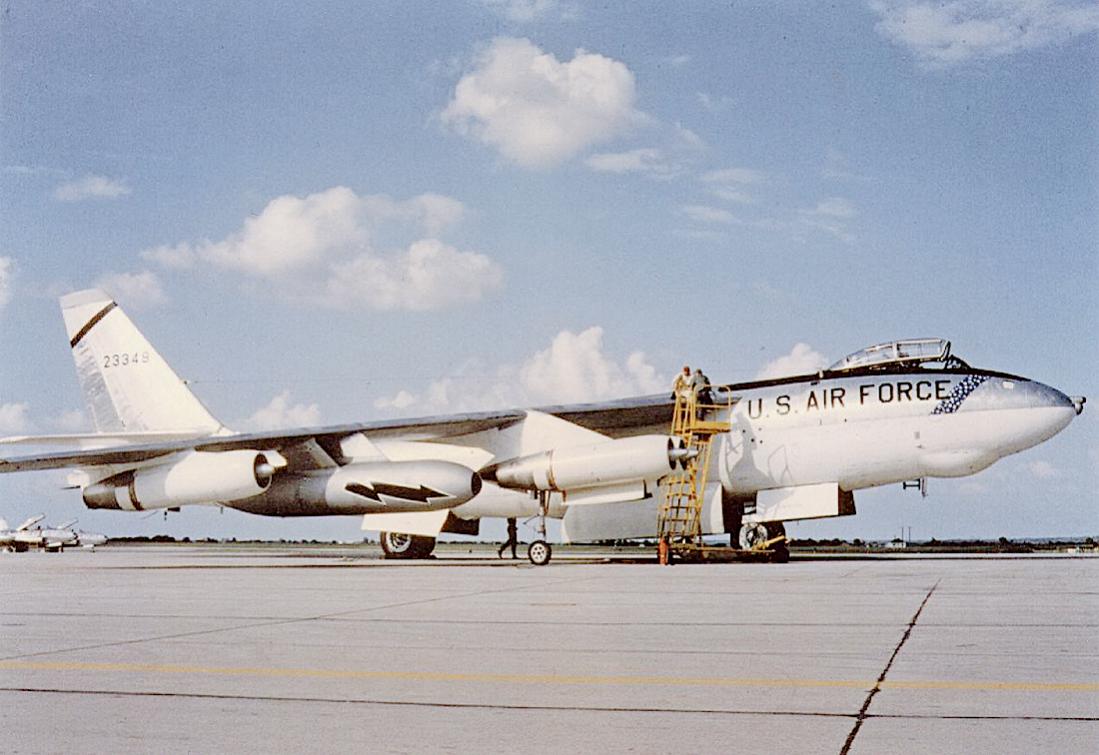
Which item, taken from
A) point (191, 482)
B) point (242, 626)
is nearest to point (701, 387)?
point (191, 482)

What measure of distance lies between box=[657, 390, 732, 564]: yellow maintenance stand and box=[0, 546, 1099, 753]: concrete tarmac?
282 inches

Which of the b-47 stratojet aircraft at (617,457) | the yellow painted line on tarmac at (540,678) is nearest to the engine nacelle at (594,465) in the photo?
the b-47 stratojet aircraft at (617,457)

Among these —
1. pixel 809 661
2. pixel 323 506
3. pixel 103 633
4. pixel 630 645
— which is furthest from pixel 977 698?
pixel 323 506

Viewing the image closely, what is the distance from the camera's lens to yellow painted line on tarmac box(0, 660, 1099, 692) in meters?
4.91

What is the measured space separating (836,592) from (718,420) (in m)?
8.07

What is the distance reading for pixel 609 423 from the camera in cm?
1975

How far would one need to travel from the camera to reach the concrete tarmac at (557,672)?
12.9 ft

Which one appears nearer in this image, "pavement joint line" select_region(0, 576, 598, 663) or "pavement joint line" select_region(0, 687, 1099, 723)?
"pavement joint line" select_region(0, 687, 1099, 723)

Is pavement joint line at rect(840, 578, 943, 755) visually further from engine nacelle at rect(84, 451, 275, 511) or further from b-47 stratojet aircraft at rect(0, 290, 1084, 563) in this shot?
engine nacelle at rect(84, 451, 275, 511)

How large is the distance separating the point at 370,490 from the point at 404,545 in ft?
14.8

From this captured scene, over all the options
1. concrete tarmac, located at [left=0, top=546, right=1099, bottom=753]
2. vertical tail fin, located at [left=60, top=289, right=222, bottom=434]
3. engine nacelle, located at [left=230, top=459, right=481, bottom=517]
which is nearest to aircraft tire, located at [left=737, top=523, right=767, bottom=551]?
engine nacelle, located at [left=230, top=459, right=481, bottom=517]

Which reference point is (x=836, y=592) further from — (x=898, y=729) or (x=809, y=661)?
(x=898, y=729)

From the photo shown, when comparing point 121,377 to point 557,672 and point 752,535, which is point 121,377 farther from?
point 557,672

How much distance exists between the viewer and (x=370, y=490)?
18.6 metres
